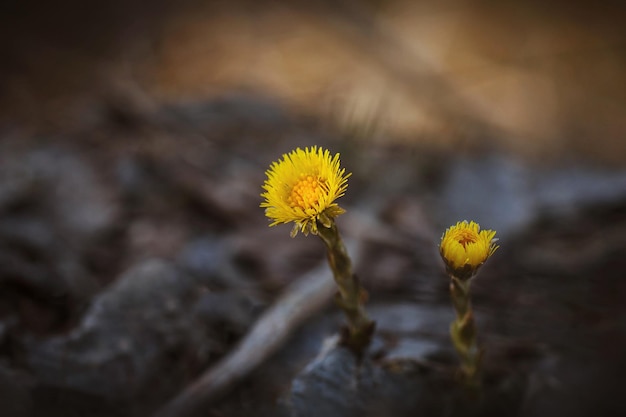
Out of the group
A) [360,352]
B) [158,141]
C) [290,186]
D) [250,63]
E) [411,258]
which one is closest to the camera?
[290,186]

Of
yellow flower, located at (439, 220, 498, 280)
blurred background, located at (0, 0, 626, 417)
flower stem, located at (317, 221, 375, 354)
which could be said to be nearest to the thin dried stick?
blurred background, located at (0, 0, 626, 417)

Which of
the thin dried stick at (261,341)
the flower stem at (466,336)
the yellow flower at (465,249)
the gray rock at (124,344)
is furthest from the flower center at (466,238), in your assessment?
the gray rock at (124,344)

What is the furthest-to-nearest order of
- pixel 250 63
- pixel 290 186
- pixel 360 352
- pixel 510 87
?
1. pixel 250 63
2. pixel 510 87
3. pixel 360 352
4. pixel 290 186

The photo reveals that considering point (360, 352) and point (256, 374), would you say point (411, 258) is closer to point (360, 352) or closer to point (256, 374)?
point (360, 352)

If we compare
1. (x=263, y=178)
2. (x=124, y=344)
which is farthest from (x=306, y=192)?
(x=263, y=178)

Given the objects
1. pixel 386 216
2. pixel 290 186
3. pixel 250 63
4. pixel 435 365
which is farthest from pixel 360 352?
pixel 250 63

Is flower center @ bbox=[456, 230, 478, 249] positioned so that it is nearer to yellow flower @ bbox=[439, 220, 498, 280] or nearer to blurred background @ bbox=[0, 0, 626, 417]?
yellow flower @ bbox=[439, 220, 498, 280]
